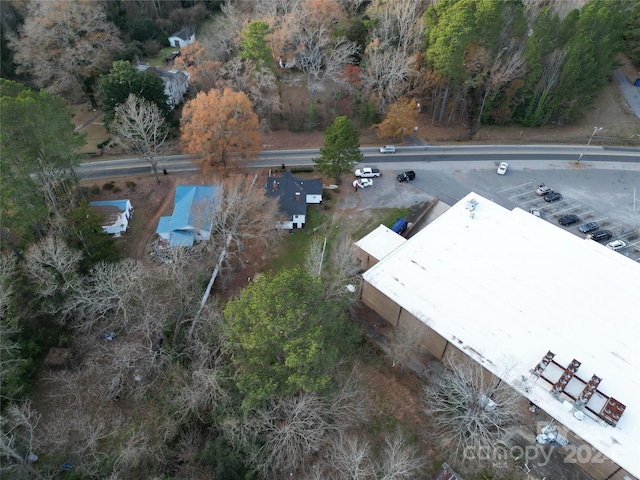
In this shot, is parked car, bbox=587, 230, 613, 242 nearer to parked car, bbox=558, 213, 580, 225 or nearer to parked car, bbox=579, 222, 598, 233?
parked car, bbox=579, 222, 598, 233

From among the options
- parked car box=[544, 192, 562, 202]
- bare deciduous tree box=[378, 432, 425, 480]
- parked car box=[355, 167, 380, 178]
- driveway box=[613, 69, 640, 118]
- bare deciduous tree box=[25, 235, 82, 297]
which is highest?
driveway box=[613, 69, 640, 118]

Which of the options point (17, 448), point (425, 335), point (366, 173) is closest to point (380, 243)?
point (425, 335)

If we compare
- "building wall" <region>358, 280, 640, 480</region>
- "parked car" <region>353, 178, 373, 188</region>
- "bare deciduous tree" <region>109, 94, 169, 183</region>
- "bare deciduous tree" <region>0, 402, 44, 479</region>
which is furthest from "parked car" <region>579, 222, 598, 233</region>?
"bare deciduous tree" <region>0, 402, 44, 479</region>

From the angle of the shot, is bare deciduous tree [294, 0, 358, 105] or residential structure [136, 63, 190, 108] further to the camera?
residential structure [136, 63, 190, 108]

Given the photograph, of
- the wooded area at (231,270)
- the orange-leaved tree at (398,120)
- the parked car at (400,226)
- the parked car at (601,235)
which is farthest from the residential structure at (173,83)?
the parked car at (601,235)

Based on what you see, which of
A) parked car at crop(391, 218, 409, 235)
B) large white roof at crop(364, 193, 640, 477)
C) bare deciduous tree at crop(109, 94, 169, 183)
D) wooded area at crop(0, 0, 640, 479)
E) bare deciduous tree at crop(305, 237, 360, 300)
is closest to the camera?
wooded area at crop(0, 0, 640, 479)

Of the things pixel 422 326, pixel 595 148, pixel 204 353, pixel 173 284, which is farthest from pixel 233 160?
pixel 595 148

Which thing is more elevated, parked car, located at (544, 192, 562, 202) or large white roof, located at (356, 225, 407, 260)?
large white roof, located at (356, 225, 407, 260)

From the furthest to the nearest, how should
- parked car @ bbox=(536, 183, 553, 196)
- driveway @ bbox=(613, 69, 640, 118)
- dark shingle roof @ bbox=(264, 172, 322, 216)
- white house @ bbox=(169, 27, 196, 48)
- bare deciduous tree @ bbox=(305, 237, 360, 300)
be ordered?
white house @ bbox=(169, 27, 196, 48)
driveway @ bbox=(613, 69, 640, 118)
parked car @ bbox=(536, 183, 553, 196)
dark shingle roof @ bbox=(264, 172, 322, 216)
bare deciduous tree @ bbox=(305, 237, 360, 300)
